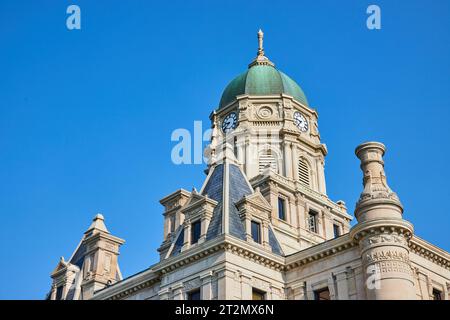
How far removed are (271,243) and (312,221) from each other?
43.3 ft

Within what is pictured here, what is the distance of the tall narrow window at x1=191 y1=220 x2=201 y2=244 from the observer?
44756 mm

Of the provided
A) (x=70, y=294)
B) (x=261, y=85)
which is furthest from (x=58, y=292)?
(x=261, y=85)

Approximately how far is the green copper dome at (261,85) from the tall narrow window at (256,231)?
22.3m

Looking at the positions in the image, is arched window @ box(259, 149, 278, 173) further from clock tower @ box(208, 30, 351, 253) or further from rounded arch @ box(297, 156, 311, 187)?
rounded arch @ box(297, 156, 311, 187)

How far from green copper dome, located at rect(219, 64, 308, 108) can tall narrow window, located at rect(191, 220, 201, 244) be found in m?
22.7

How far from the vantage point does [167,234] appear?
53.1 m

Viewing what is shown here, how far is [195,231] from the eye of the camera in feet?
148

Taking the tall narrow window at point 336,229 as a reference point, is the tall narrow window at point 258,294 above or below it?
below

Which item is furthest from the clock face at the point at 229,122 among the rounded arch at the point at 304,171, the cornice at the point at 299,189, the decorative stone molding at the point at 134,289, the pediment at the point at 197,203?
the decorative stone molding at the point at 134,289

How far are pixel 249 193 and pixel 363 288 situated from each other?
478 inches

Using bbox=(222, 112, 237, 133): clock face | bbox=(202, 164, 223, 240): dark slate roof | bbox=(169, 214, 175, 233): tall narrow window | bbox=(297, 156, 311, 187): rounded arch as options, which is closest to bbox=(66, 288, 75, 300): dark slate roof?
bbox=(169, 214, 175, 233): tall narrow window

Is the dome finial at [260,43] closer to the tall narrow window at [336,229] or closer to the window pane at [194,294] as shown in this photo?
the tall narrow window at [336,229]

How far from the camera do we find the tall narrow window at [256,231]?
44.8 m
